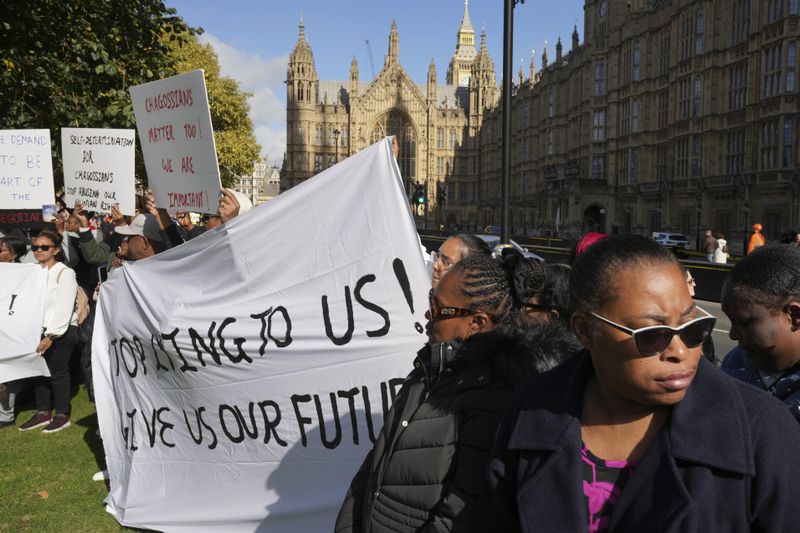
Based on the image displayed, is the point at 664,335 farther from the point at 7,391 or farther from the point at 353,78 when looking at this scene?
the point at 353,78

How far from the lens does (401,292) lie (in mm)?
3359

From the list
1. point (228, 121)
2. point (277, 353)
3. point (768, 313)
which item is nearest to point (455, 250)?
point (277, 353)

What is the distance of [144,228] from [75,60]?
5.11 meters

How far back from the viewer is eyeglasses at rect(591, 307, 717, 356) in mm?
1493

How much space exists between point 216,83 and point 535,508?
1406 inches

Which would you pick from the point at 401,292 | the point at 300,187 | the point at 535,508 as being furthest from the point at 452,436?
the point at 300,187

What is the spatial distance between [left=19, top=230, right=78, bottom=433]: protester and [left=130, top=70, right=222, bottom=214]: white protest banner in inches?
52.7

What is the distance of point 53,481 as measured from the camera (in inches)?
189

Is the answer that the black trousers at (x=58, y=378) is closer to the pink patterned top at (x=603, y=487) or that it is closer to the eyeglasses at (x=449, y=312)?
the eyeglasses at (x=449, y=312)

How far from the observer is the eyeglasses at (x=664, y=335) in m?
1.49

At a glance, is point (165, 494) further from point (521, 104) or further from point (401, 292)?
point (521, 104)

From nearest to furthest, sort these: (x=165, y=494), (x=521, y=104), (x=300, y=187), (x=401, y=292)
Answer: (x=401, y=292) < (x=300, y=187) < (x=165, y=494) < (x=521, y=104)

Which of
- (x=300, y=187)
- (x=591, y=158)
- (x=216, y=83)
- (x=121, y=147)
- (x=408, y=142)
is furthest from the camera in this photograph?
(x=408, y=142)

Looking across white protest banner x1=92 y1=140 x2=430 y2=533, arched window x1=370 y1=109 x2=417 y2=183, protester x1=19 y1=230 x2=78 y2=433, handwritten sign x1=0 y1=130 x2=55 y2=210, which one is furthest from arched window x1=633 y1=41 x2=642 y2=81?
arched window x1=370 y1=109 x2=417 y2=183
